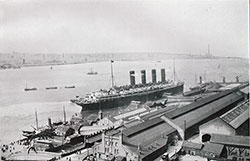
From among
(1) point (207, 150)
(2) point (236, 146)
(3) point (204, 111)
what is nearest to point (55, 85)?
(3) point (204, 111)

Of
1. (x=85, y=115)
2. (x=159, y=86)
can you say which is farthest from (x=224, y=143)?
(x=159, y=86)

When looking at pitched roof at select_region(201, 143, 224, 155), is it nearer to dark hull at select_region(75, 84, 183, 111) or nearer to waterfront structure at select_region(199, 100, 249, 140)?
waterfront structure at select_region(199, 100, 249, 140)

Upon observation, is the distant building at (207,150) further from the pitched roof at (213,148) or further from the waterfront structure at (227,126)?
the waterfront structure at (227,126)

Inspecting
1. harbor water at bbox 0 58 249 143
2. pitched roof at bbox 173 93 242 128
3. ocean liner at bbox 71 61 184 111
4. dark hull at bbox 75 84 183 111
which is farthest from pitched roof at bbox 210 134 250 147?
dark hull at bbox 75 84 183 111

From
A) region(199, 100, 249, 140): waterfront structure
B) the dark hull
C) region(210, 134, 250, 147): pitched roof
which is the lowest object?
the dark hull

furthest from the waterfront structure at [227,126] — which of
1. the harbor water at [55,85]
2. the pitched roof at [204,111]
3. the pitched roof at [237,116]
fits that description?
the harbor water at [55,85]

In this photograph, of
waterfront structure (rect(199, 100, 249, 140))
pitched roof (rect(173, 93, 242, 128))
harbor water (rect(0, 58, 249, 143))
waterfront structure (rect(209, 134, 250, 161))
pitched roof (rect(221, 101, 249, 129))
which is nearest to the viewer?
waterfront structure (rect(209, 134, 250, 161))
